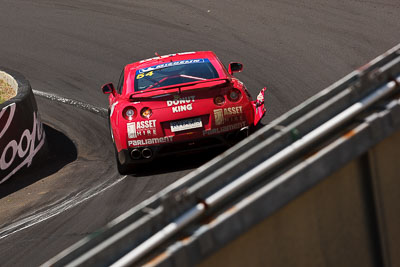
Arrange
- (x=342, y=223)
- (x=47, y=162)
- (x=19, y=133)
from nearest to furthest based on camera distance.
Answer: (x=342, y=223) < (x=19, y=133) < (x=47, y=162)

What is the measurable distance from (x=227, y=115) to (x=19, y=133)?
10.1 ft

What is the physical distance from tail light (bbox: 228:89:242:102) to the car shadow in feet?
9.87

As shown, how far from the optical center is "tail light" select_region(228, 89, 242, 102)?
30.0 feet

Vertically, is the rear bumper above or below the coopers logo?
above

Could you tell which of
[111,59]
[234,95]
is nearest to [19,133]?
[234,95]

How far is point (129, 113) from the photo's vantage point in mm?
9234

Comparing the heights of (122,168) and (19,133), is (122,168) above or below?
below

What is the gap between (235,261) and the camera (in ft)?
12.5

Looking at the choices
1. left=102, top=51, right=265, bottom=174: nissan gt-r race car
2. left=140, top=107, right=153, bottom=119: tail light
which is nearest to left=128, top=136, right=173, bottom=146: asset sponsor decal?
left=102, top=51, right=265, bottom=174: nissan gt-r race car

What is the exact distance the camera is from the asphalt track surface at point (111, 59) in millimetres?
8875

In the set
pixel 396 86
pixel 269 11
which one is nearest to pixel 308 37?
pixel 269 11

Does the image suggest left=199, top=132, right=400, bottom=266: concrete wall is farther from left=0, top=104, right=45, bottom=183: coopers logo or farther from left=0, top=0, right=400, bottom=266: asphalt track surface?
left=0, top=104, right=45, bottom=183: coopers logo

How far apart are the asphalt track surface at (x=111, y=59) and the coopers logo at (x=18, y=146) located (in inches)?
8.8

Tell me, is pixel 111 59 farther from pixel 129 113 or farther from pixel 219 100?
pixel 219 100
